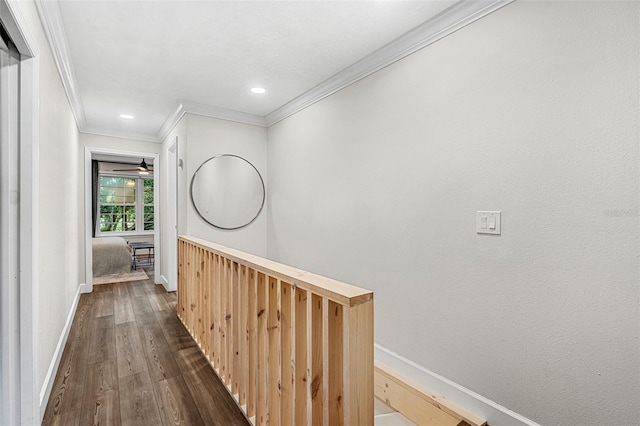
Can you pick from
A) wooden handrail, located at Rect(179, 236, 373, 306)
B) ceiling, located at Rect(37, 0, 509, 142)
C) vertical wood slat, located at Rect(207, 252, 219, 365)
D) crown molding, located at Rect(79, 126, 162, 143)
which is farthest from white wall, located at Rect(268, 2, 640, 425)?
crown molding, located at Rect(79, 126, 162, 143)

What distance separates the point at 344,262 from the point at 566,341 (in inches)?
63.5

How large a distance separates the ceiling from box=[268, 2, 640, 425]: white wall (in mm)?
209

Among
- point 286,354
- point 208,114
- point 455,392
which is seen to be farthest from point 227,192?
point 455,392

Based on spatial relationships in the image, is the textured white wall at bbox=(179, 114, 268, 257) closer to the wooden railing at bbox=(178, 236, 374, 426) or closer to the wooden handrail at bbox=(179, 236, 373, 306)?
the wooden railing at bbox=(178, 236, 374, 426)

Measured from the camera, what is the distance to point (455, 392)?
6.17 ft

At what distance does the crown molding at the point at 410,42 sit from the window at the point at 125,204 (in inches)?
266

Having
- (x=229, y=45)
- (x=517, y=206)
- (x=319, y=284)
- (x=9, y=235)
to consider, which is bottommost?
(x=319, y=284)

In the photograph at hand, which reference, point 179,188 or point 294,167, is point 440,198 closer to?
point 294,167

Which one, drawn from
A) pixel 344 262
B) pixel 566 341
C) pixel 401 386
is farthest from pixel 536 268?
pixel 344 262

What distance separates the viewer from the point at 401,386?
215 centimetres

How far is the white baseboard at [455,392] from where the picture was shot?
1.64 metres

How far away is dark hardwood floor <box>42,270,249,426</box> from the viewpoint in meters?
1.73

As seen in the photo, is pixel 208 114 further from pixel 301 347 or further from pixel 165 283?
pixel 301 347

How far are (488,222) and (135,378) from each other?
Answer: 2415mm
